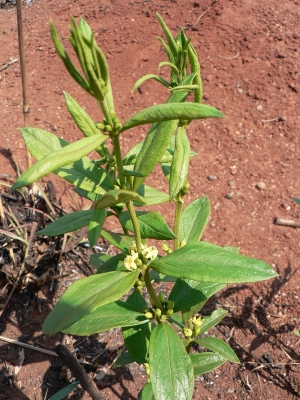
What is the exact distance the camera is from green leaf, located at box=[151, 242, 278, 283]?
1030mm

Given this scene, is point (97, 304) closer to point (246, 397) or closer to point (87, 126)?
point (87, 126)

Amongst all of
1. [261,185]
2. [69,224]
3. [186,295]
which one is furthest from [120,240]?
[261,185]

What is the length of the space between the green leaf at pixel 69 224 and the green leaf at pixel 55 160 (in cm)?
42

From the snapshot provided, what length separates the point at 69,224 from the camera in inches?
51.4

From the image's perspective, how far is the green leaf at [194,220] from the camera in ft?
5.24

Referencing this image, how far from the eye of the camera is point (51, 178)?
9.64 ft

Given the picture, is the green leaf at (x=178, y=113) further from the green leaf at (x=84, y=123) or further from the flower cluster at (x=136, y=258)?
the flower cluster at (x=136, y=258)

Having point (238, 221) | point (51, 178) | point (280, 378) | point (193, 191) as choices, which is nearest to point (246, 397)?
point (280, 378)

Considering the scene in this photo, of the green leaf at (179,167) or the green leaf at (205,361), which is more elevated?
the green leaf at (179,167)

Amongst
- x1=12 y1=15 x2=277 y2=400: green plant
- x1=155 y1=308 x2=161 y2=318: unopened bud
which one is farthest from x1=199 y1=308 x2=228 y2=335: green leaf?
x1=155 y1=308 x2=161 y2=318: unopened bud

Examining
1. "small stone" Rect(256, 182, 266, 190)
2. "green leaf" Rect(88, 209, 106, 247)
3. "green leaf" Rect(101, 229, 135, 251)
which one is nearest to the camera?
"green leaf" Rect(88, 209, 106, 247)

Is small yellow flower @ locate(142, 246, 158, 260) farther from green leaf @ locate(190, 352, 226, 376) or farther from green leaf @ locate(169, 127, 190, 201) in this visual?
green leaf @ locate(190, 352, 226, 376)

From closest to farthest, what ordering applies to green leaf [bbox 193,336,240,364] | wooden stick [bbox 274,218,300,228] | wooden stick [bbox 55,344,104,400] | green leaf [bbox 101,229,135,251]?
1. green leaf [bbox 101,229,135,251]
2. green leaf [bbox 193,336,240,364]
3. wooden stick [bbox 55,344,104,400]
4. wooden stick [bbox 274,218,300,228]

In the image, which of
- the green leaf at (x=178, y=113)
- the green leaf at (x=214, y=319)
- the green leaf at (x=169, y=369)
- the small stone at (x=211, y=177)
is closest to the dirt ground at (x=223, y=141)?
the small stone at (x=211, y=177)
